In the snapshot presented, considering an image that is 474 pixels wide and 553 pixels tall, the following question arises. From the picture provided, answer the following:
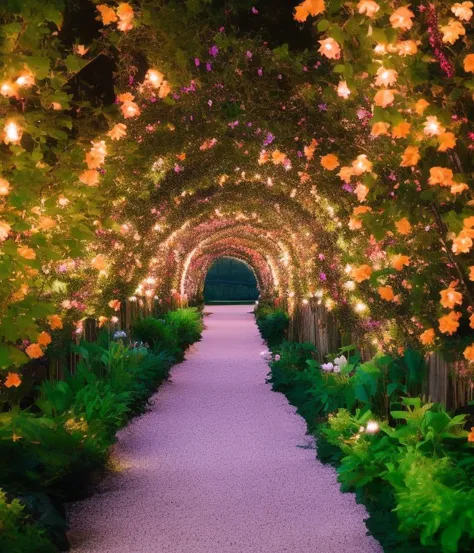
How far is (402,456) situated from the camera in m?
3.83

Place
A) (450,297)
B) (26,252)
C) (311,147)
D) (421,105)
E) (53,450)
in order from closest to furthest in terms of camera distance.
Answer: (421,105), (450,297), (26,252), (53,450), (311,147)

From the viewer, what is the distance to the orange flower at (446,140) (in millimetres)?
3016

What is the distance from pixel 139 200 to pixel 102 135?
3815 mm

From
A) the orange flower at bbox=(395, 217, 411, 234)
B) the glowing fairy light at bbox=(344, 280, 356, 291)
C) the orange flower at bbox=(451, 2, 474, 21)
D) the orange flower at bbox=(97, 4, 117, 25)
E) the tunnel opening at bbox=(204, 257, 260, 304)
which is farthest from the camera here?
the tunnel opening at bbox=(204, 257, 260, 304)

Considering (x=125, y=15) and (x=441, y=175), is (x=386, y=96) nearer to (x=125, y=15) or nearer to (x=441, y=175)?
(x=441, y=175)

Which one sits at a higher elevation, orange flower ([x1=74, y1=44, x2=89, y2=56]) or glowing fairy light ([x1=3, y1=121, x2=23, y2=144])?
orange flower ([x1=74, y1=44, x2=89, y2=56])

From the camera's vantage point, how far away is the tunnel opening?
4319 centimetres

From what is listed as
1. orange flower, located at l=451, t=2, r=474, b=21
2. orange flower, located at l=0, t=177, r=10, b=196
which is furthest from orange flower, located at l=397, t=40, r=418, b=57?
orange flower, located at l=0, t=177, r=10, b=196

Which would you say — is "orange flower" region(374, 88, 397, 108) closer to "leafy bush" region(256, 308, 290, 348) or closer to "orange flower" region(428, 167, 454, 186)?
"orange flower" region(428, 167, 454, 186)

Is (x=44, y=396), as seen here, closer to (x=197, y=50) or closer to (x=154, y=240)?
(x=197, y=50)

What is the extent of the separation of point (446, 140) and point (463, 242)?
0.42m

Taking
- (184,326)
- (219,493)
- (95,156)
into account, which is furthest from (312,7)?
(184,326)

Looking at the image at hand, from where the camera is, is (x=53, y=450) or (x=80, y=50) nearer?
(x=80, y=50)

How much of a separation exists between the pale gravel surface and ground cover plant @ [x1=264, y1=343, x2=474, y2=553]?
23 centimetres
